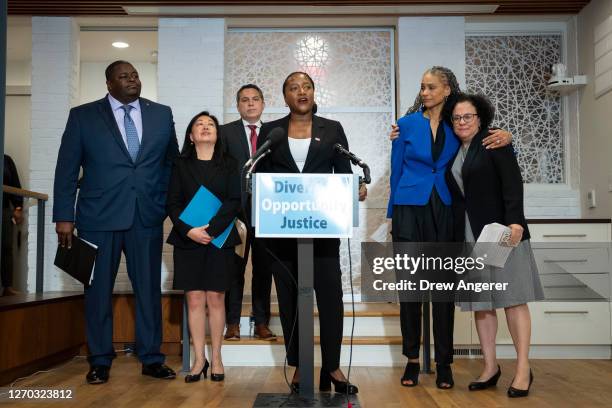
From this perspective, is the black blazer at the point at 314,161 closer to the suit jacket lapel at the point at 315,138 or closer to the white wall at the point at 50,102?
the suit jacket lapel at the point at 315,138

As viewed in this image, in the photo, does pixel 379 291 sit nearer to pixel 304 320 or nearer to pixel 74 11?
pixel 304 320

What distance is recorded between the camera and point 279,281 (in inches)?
115

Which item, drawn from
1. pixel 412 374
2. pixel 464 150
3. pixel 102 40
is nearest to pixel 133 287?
pixel 412 374

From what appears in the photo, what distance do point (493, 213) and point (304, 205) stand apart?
1132 mm

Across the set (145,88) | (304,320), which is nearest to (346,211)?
(304,320)

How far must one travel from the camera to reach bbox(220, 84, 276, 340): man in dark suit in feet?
13.2

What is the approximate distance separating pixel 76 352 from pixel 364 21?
3.43m

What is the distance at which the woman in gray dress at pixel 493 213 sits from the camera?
3084 mm

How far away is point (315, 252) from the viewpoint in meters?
2.91

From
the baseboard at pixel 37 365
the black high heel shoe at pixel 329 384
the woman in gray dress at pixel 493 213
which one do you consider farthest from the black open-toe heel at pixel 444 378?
the baseboard at pixel 37 365

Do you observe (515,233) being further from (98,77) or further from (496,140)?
(98,77)

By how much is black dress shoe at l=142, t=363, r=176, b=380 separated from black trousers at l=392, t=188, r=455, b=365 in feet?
4.17

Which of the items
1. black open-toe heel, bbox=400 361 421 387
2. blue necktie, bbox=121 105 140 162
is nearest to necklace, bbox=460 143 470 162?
black open-toe heel, bbox=400 361 421 387

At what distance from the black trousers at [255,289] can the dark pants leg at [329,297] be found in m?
1.11
